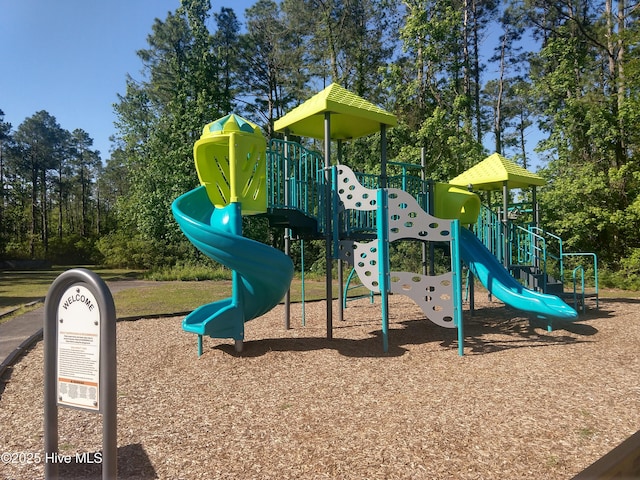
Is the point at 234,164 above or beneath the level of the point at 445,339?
above

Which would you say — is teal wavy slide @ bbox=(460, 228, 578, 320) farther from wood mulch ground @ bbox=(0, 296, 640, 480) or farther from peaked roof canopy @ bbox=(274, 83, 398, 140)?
peaked roof canopy @ bbox=(274, 83, 398, 140)

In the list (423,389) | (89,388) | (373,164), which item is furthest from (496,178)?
(373,164)

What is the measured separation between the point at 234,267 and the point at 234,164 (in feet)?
4.69

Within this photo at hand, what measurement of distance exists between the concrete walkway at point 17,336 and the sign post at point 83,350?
13.5 ft

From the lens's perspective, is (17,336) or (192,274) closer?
(17,336)

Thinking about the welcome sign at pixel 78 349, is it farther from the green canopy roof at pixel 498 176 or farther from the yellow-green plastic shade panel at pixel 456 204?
the green canopy roof at pixel 498 176

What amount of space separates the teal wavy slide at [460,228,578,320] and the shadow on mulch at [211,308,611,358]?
62cm

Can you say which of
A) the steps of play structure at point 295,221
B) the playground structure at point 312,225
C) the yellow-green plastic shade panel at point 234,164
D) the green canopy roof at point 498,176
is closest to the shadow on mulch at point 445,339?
the playground structure at point 312,225

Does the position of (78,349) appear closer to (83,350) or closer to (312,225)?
(83,350)

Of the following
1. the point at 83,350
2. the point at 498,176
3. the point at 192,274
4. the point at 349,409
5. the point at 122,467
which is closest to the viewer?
the point at 83,350

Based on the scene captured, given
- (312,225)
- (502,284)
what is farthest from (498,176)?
(312,225)

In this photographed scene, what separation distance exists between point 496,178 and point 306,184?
5.65m

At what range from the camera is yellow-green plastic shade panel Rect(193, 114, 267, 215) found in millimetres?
6414

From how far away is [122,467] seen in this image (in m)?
3.29
